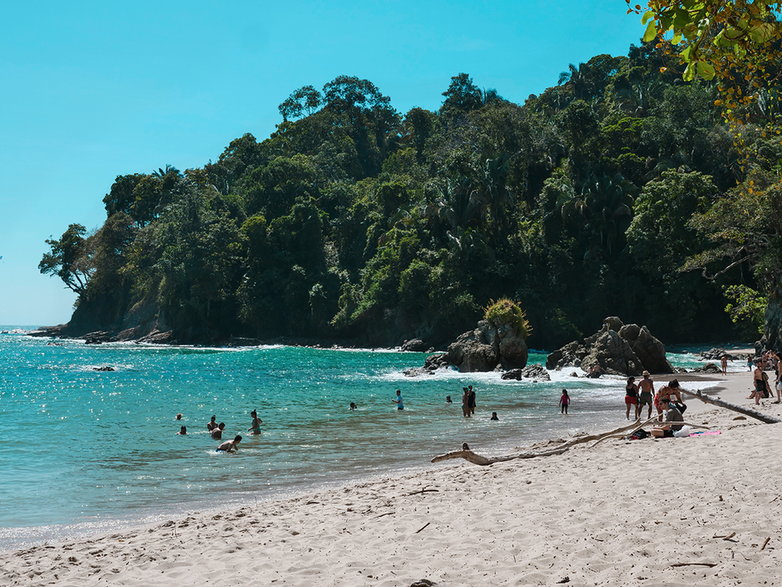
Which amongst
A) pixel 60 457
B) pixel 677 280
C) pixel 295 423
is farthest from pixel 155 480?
pixel 677 280

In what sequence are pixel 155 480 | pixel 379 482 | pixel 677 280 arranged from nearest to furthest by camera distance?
pixel 379 482
pixel 155 480
pixel 677 280

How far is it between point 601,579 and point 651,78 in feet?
295

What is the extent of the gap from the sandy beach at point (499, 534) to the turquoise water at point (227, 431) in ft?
9.33

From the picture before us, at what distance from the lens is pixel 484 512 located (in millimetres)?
8773

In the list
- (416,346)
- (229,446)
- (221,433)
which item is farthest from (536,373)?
(416,346)

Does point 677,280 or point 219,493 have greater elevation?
point 677,280

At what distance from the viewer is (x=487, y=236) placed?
64.1 m

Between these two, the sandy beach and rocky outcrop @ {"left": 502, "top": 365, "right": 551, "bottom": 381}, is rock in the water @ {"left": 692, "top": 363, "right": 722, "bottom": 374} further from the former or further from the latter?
the sandy beach

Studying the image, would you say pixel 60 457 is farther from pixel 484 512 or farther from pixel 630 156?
pixel 630 156

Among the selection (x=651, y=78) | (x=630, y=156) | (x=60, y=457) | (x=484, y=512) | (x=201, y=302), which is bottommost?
(x=60, y=457)

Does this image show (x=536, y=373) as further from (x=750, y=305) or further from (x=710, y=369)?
(x=750, y=305)

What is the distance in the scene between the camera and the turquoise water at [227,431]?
13.5 meters

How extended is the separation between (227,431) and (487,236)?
4609cm

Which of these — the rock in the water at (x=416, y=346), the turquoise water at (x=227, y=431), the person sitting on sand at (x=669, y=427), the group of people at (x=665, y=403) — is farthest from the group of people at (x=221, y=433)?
the rock in the water at (x=416, y=346)
